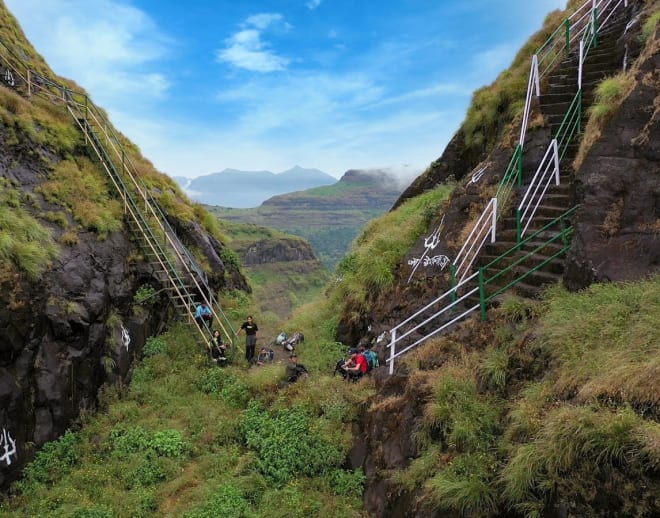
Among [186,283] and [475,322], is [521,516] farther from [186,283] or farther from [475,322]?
[186,283]

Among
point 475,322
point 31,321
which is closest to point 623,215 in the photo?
point 475,322

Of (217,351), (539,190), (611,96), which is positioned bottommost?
(217,351)

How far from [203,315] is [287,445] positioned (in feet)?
21.0

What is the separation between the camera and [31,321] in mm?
9438

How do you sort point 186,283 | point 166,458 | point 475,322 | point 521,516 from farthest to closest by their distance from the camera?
point 186,283 → point 166,458 → point 475,322 → point 521,516

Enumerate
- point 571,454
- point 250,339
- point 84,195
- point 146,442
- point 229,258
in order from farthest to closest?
1. point 229,258
2. point 84,195
3. point 250,339
4. point 146,442
5. point 571,454

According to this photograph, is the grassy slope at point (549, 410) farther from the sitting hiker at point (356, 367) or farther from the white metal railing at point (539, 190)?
the white metal railing at point (539, 190)

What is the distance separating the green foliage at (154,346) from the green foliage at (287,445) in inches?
168

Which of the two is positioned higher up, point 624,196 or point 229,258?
point 624,196

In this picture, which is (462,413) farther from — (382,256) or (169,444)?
(382,256)

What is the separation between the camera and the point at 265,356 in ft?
43.1

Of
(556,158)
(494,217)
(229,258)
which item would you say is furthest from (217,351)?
(556,158)

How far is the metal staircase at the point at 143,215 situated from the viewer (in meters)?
13.9

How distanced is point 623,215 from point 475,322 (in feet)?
10.1
